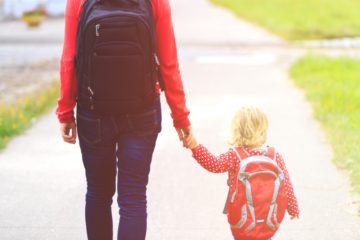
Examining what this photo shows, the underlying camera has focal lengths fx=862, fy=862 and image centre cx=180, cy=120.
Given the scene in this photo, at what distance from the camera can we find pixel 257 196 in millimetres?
4098

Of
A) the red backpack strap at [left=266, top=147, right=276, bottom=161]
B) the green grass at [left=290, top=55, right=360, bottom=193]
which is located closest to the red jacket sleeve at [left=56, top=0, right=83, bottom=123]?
the red backpack strap at [left=266, top=147, right=276, bottom=161]

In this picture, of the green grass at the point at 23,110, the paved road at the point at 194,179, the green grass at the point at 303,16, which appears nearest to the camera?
the paved road at the point at 194,179

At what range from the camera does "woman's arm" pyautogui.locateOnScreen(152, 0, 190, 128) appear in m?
4.02

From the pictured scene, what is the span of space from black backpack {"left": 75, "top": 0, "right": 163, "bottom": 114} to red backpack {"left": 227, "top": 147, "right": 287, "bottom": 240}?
1.87 feet

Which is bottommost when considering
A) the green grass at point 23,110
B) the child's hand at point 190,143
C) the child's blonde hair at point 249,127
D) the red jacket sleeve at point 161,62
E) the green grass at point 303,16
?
the green grass at point 303,16

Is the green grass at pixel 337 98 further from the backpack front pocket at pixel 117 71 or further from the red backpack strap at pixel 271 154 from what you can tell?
the backpack front pocket at pixel 117 71

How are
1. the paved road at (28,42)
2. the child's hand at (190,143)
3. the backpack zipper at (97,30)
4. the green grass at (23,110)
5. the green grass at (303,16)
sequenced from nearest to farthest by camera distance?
the backpack zipper at (97,30), the child's hand at (190,143), the green grass at (23,110), the paved road at (28,42), the green grass at (303,16)

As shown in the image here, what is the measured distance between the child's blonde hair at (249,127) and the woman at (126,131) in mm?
248

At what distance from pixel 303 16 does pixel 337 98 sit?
57.6ft

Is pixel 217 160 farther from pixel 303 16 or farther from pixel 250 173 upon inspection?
pixel 303 16

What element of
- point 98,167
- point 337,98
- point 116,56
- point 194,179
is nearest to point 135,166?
point 98,167

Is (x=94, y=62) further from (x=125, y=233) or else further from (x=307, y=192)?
(x=307, y=192)

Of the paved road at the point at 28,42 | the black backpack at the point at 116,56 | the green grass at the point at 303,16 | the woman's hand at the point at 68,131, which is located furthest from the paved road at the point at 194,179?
the green grass at the point at 303,16

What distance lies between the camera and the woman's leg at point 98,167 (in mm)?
4059
